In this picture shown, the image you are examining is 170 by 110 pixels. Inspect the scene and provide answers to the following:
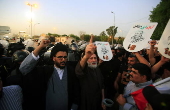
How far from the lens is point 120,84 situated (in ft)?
10.7

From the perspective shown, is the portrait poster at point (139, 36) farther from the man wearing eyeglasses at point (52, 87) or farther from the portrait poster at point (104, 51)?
the man wearing eyeglasses at point (52, 87)

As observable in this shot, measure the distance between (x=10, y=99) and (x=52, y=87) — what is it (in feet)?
2.58

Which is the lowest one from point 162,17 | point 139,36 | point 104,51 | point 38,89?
point 38,89

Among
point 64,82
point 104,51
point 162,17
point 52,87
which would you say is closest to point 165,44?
point 104,51

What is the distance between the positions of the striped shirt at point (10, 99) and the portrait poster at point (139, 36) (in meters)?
2.12

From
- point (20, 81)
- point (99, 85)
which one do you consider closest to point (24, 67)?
point (20, 81)

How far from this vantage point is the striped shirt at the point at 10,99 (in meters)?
1.43

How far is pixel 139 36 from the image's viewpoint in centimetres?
238

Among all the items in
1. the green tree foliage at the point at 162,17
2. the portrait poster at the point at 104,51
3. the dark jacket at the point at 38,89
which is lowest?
the dark jacket at the point at 38,89

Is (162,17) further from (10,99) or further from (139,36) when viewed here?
(10,99)

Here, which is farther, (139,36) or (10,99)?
(139,36)

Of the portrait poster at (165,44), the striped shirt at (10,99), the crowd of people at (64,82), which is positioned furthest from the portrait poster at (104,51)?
the striped shirt at (10,99)

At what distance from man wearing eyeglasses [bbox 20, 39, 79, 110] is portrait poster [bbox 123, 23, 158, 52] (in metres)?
1.38

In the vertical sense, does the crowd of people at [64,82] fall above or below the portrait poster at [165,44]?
below
